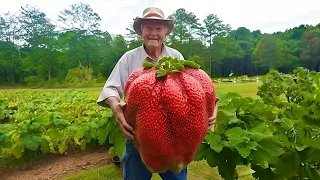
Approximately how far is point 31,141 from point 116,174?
3.93 ft

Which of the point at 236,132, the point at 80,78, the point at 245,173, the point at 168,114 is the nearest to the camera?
the point at 168,114

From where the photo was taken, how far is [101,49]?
5297 centimetres

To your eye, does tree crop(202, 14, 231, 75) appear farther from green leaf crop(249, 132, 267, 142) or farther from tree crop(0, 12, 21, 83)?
green leaf crop(249, 132, 267, 142)

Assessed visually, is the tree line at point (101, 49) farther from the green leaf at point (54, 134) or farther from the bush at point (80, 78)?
the green leaf at point (54, 134)

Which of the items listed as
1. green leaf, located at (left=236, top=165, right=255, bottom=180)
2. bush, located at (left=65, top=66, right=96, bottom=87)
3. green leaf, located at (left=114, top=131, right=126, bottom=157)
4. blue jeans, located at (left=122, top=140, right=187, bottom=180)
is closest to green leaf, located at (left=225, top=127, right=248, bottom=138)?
blue jeans, located at (left=122, top=140, right=187, bottom=180)

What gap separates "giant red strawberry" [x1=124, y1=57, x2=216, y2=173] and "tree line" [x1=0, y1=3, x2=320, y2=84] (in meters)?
46.3

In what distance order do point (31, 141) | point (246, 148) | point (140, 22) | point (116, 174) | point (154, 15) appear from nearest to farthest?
point (246, 148)
point (154, 15)
point (140, 22)
point (31, 141)
point (116, 174)

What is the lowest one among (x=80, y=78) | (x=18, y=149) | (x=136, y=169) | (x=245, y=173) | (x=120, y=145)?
(x=80, y=78)

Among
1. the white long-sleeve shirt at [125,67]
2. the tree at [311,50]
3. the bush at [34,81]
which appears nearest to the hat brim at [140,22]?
the white long-sleeve shirt at [125,67]

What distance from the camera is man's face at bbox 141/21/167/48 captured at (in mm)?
2301

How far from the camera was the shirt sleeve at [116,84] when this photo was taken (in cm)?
210

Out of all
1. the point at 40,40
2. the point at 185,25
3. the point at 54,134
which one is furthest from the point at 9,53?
the point at 54,134

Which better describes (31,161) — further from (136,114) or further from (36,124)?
(136,114)

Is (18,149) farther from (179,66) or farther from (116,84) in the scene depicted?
(179,66)
